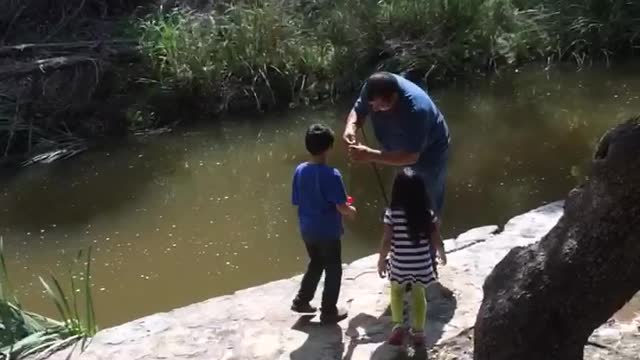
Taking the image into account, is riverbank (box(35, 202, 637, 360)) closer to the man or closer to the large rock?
the man

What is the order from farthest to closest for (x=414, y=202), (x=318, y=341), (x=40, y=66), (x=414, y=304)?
(x=40, y=66)
(x=318, y=341)
(x=414, y=304)
(x=414, y=202)

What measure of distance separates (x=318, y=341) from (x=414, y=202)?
91 centimetres

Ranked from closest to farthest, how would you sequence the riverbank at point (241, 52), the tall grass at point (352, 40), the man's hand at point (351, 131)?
the man's hand at point (351, 131) < the riverbank at point (241, 52) < the tall grass at point (352, 40)

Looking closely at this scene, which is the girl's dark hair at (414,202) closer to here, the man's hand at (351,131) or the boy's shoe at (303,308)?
the man's hand at (351,131)

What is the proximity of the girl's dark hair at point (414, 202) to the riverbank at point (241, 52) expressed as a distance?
696 centimetres

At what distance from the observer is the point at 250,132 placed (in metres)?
10.7

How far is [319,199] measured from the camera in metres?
4.40

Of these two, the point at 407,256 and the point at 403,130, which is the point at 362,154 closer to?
the point at 403,130

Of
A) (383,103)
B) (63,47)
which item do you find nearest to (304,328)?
(383,103)

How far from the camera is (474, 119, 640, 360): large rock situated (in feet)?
9.28

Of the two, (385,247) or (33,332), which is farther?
(33,332)

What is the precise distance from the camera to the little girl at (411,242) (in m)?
4.25

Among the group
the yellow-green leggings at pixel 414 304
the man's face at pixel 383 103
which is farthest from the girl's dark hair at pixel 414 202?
the man's face at pixel 383 103

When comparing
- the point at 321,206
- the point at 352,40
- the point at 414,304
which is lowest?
the point at 414,304
